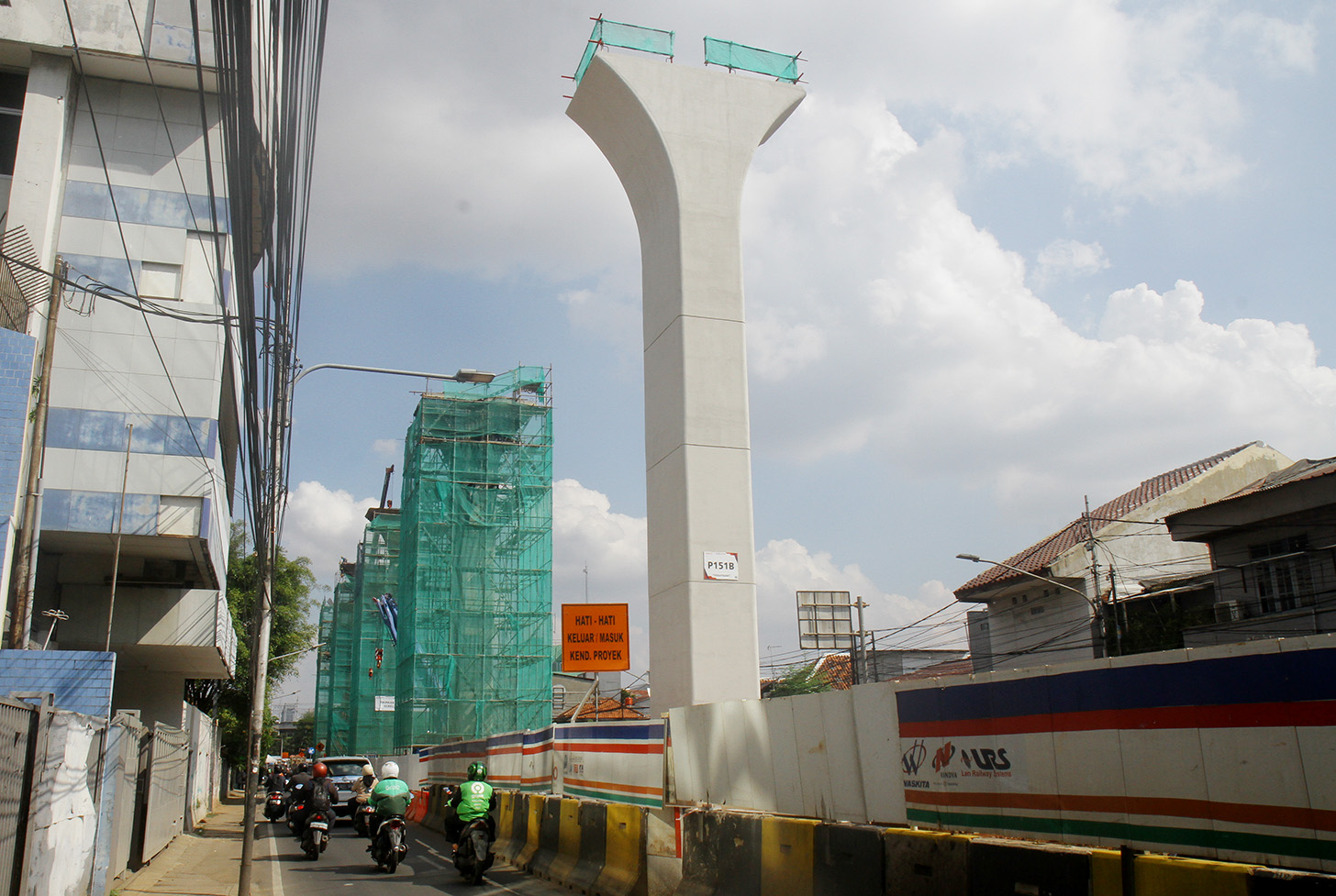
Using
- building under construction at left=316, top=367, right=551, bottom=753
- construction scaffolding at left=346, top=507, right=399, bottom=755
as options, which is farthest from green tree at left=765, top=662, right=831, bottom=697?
construction scaffolding at left=346, top=507, right=399, bottom=755

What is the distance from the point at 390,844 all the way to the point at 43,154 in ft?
65.6

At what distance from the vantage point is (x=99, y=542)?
2377cm

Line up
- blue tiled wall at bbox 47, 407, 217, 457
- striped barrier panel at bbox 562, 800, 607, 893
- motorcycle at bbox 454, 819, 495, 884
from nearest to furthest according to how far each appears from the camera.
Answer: striped barrier panel at bbox 562, 800, 607, 893 → motorcycle at bbox 454, 819, 495, 884 → blue tiled wall at bbox 47, 407, 217, 457

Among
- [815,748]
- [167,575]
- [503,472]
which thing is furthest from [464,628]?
[815,748]

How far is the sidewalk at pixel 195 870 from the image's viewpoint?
40.7 feet

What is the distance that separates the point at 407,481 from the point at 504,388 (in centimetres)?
615

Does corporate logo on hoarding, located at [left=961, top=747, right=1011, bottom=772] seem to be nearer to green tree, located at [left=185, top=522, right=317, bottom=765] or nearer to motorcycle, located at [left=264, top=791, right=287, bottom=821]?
motorcycle, located at [left=264, top=791, right=287, bottom=821]

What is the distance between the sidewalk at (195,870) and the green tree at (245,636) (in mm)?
21451

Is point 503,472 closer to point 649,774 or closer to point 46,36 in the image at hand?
point 46,36

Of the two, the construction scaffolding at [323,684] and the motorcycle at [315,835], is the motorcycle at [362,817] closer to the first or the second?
the motorcycle at [315,835]

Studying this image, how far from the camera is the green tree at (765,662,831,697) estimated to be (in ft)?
185

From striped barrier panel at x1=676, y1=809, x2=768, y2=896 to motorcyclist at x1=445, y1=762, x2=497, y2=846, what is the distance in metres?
3.36

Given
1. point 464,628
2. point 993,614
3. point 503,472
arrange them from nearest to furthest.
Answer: point 993,614 → point 464,628 → point 503,472

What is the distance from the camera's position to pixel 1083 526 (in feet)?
114
